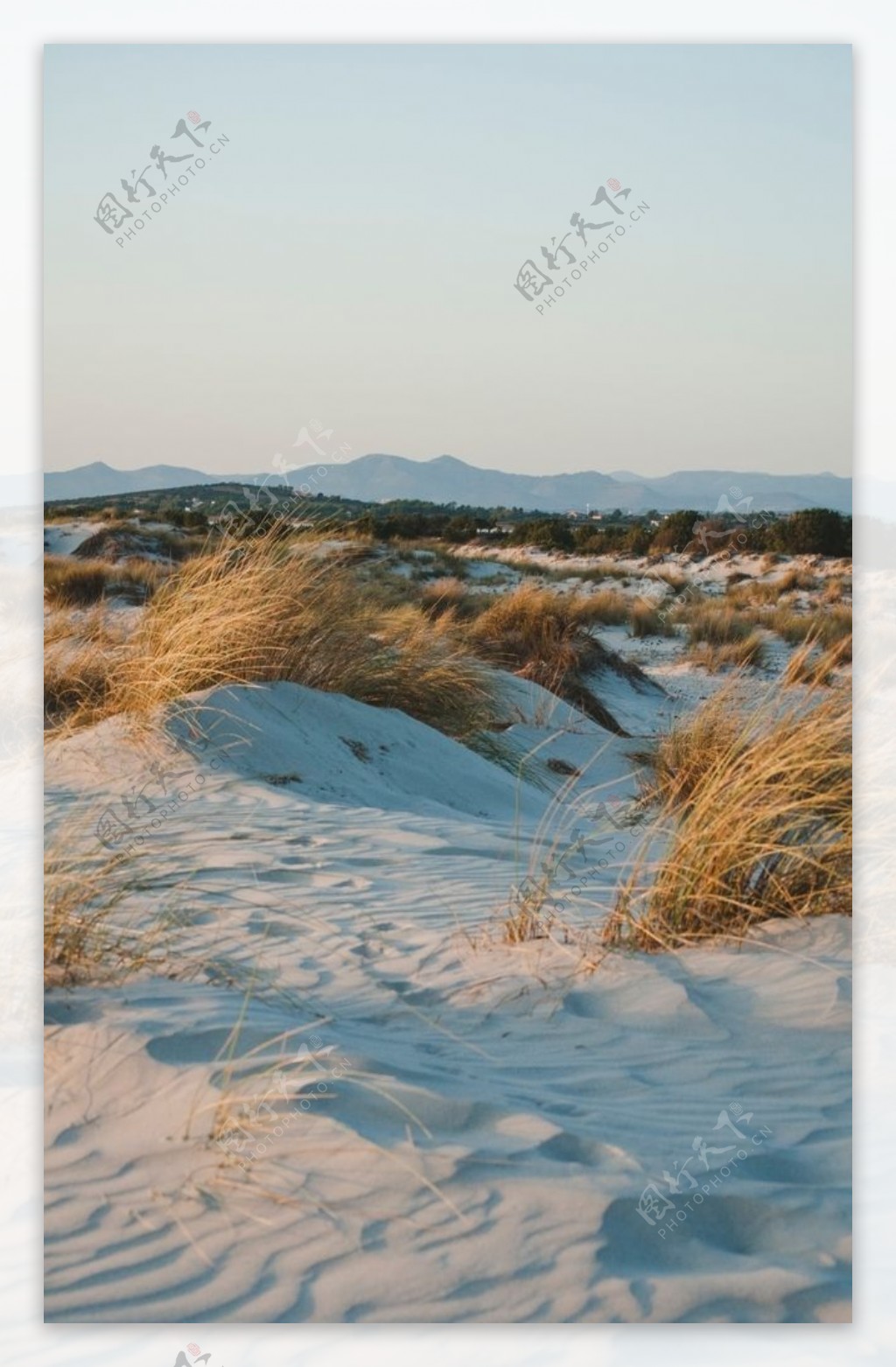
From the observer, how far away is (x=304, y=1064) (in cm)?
273

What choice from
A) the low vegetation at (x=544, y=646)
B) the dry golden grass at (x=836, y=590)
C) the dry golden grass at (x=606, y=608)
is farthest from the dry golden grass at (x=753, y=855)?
the dry golden grass at (x=836, y=590)

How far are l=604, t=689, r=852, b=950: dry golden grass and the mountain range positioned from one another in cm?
96

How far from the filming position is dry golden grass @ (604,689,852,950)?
3.48m

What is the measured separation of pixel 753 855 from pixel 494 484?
6.11m

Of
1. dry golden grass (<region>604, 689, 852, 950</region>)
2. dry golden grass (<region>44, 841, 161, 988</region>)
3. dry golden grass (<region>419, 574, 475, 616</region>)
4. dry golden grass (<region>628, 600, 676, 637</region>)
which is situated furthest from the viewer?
dry golden grass (<region>628, 600, 676, 637</region>)

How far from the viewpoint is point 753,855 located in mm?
3455

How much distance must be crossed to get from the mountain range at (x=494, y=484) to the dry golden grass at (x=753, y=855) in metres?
0.96

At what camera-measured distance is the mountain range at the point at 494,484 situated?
5.30m

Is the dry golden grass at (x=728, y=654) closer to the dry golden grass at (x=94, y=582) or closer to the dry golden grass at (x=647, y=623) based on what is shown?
the dry golden grass at (x=647, y=623)

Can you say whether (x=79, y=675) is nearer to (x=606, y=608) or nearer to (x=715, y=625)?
(x=715, y=625)

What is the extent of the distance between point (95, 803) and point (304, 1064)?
89.6 inches

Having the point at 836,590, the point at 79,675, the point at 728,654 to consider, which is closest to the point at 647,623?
the point at 728,654

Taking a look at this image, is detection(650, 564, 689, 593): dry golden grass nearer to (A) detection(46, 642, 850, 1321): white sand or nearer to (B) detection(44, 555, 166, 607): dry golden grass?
(B) detection(44, 555, 166, 607): dry golden grass

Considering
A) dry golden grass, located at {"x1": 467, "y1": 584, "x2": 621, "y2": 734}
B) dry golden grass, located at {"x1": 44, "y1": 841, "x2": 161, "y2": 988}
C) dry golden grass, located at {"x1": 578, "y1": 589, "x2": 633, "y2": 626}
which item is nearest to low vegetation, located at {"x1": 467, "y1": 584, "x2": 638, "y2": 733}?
dry golden grass, located at {"x1": 467, "y1": 584, "x2": 621, "y2": 734}
